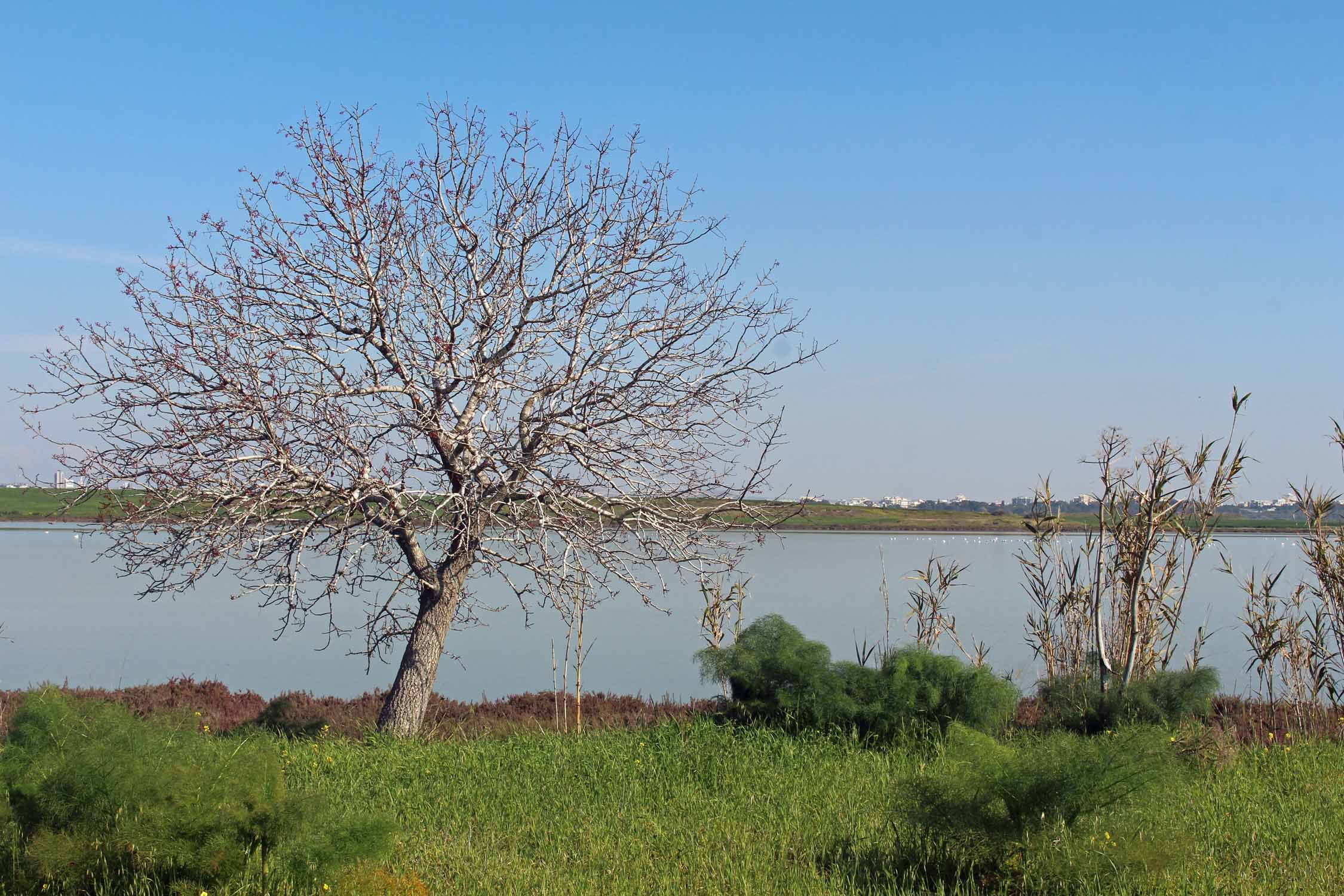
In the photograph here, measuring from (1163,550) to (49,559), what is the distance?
149 ft

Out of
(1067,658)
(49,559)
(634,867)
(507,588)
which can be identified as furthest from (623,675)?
(49,559)

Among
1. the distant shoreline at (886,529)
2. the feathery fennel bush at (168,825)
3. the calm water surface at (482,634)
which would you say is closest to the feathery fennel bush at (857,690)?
the calm water surface at (482,634)

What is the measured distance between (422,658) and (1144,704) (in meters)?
6.11

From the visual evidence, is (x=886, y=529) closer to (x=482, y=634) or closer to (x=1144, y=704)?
(x=482, y=634)

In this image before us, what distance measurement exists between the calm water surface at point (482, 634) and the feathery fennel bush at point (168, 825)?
4.96 metres

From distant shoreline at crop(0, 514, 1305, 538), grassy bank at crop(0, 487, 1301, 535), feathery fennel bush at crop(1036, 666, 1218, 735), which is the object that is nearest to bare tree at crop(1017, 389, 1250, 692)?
feathery fennel bush at crop(1036, 666, 1218, 735)

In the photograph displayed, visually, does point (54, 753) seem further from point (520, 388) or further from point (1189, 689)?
point (1189, 689)

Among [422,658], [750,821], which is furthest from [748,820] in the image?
[422,658]

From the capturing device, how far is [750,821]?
19.3ft

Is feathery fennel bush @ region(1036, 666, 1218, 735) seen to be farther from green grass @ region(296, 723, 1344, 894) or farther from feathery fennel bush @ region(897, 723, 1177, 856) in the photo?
feathery fennel bush @ region(897, 723, 1177, 856)

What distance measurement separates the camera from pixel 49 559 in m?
43.0

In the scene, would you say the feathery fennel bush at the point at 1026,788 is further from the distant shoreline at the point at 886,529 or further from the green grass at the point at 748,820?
the distant shoreline at the point at 886,529

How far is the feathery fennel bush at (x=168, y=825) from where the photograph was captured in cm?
418

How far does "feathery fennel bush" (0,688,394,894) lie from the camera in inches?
164
